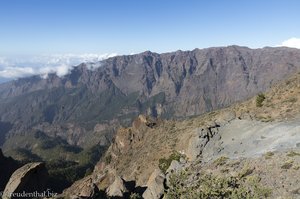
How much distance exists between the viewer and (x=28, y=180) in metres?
59.4

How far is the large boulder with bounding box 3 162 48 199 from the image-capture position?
56.1 meters

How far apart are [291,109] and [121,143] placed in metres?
114

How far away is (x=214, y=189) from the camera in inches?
1457

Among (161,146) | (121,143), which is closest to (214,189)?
(161,146)

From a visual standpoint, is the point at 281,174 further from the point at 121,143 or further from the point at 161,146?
the point at 121,143

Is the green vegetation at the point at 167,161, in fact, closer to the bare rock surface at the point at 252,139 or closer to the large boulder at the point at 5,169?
the bare rock surface at the point at 252,139

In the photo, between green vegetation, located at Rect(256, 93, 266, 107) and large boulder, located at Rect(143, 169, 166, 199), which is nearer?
large boulder, located at Rect(143, 169, 166, 199)

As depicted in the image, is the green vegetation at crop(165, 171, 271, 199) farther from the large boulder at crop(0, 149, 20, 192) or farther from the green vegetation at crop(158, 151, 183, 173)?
the large boulder at crop(0, 149, 20, 192)

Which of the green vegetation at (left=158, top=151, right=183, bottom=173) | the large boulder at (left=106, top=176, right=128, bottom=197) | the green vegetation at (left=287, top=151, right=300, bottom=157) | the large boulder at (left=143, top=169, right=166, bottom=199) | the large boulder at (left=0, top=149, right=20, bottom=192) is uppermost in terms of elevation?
the green vegetation at (left=287, top=151, right=300, bottom=157)

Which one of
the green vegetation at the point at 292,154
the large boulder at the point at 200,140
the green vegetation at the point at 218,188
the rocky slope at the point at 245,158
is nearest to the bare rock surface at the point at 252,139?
the rocky slope at the point at 245,158

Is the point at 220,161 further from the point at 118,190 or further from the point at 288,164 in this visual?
the point at 118,190

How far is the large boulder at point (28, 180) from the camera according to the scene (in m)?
56.1

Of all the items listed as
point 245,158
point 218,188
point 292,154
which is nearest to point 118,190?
point 218,188

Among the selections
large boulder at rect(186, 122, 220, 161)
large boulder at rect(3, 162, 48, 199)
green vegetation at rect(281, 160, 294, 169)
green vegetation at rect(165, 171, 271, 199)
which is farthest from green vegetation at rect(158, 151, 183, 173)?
green vegetation at rect(281, 160, 294, 169)
